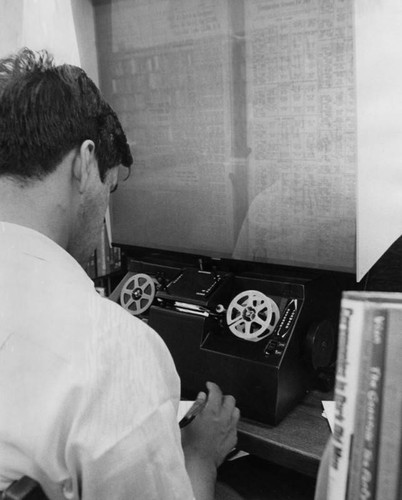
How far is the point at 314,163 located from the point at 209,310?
0.39 meters

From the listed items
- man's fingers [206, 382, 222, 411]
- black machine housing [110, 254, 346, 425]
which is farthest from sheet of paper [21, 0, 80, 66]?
man's fingers [206, 382, 222, 411]

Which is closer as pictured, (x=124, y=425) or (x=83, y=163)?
(x=124, y=425)

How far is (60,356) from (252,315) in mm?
535

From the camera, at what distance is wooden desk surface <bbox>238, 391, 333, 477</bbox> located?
3.11 ft

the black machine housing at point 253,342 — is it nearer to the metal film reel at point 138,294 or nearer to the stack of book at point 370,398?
the metal film reel at point 138,294

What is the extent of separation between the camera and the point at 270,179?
1263 mm

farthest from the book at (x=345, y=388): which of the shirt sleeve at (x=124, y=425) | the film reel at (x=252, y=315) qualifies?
the film reel at (x=252, y=315)

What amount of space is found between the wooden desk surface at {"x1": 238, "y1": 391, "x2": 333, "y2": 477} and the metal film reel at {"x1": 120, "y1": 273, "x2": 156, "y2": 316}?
0.38 meters

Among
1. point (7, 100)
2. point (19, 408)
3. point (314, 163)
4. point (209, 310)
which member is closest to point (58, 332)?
point (19, 408)

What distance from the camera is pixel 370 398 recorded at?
1.26 ft

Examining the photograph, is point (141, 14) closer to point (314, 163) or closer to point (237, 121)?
point (237, 121)

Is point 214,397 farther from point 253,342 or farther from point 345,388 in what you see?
point 345,388

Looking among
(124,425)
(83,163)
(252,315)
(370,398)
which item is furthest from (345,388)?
(252,315)

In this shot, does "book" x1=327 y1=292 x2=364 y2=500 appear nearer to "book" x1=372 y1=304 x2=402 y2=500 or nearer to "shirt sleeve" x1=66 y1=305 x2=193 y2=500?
"book" x1=372 y1=304 x2=402 y2=500
